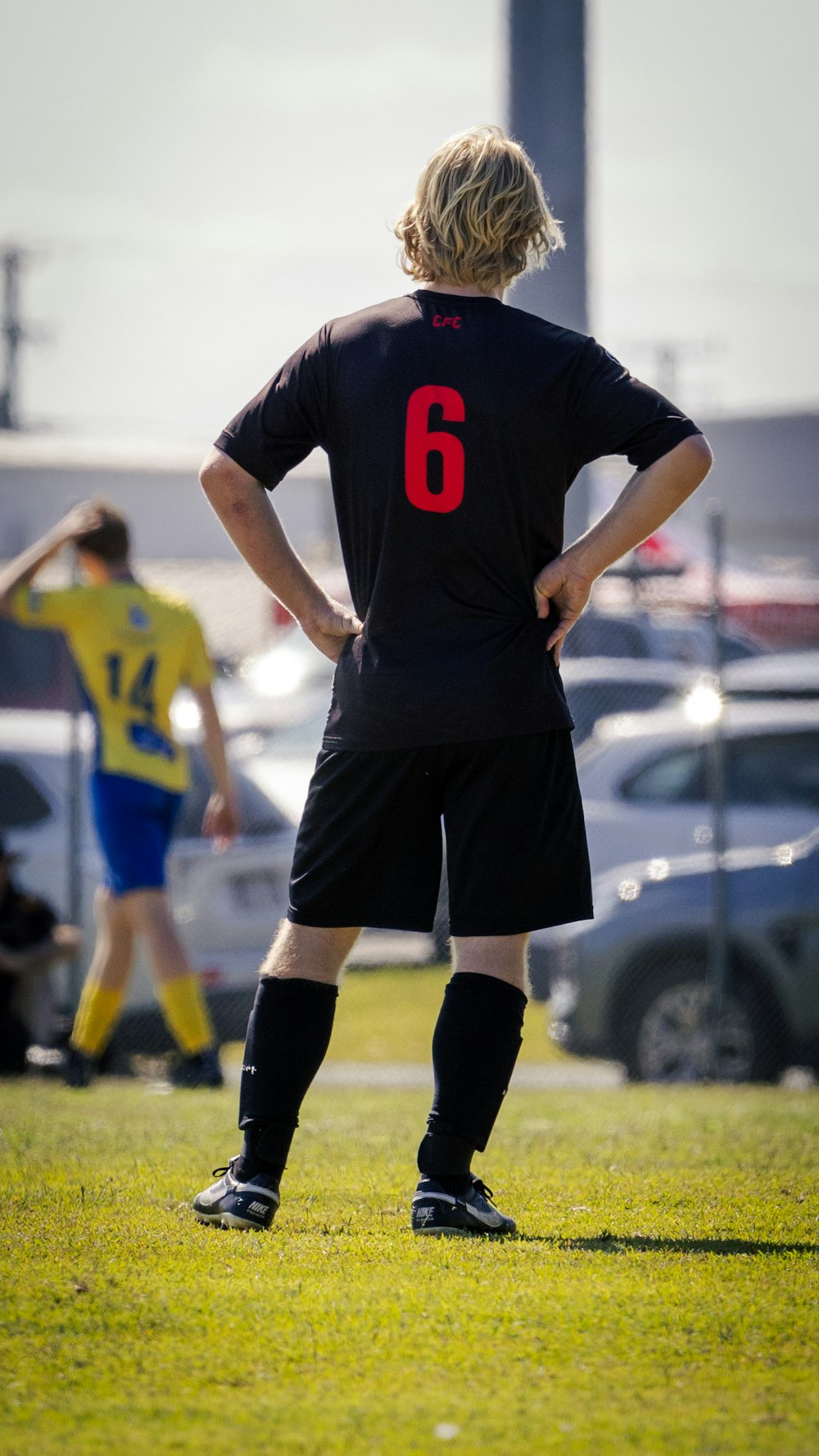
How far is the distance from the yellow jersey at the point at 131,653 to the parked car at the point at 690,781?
344 centimetres

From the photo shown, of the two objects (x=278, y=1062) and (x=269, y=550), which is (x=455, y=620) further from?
(x=278, y=1062)

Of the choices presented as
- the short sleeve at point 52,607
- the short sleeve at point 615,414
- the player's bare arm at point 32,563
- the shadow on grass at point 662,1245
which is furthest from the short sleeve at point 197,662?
the shadow on grass at point 662,1245

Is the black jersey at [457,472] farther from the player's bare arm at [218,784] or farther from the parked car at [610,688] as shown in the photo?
the parked car at [610,688]

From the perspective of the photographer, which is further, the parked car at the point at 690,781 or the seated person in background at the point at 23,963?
the parked car at the point at 690,781

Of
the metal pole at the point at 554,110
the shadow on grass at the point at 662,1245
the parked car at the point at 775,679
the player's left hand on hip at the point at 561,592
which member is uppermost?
the metal pole at the point at 554,110

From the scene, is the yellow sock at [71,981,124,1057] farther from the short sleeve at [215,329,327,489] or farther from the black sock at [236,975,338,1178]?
the short sleeve at [215,329,327,489]

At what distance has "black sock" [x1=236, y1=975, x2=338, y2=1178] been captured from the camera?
11.5 feet

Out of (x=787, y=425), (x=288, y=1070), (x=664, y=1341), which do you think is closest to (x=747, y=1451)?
(x=664, y=1341)

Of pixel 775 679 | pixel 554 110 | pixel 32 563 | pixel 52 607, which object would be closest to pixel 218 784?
pixel 52 607

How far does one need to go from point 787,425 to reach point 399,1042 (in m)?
34.5

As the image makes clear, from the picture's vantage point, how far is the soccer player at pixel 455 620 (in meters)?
Answer: 3.45

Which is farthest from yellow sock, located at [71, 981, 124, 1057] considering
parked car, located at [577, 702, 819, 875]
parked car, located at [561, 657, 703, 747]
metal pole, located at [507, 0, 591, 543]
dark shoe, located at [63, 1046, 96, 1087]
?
parked car, located at [561, 657, 703, 747]

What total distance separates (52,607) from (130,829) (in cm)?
93

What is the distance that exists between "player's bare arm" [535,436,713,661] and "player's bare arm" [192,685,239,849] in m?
3.18
